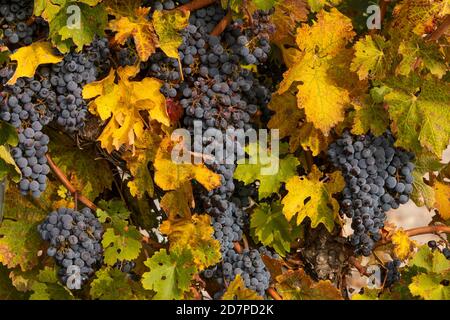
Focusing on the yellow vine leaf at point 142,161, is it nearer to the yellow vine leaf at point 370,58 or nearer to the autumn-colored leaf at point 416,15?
the yellow vine leaf at point 370,58

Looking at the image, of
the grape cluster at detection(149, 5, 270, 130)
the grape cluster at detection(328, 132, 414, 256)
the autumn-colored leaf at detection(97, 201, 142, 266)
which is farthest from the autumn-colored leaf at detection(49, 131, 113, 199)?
the grape cluster at detection(328, 132, 414, 256)

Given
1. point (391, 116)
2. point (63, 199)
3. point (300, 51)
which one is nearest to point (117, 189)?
point (63, 199)

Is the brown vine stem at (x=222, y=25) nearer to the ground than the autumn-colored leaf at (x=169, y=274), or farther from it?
farther from it

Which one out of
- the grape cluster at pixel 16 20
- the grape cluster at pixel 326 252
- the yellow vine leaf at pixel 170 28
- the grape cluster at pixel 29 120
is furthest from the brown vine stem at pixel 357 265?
the grape cluster at pixel 16 20

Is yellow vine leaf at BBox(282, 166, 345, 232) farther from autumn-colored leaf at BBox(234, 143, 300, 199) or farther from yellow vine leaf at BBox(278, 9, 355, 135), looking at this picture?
yellow vine leaf at BBox(278, 9, 355, 135)

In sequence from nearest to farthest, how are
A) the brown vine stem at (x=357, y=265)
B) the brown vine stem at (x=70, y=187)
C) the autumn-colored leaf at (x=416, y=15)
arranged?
the autumn-colored leaf at (x=416, y=15)
the brown vine stem at (x=70, y=187)
the brown vine stem at (x=357, y=265)

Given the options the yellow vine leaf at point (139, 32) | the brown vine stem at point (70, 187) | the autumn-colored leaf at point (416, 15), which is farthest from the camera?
the brown vine stem at point (70, 187)
